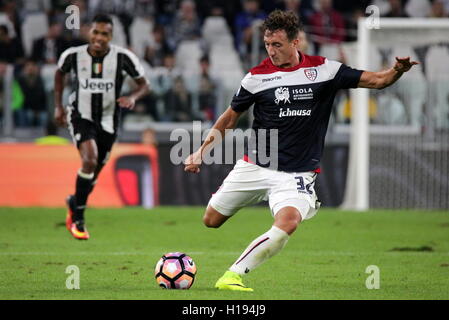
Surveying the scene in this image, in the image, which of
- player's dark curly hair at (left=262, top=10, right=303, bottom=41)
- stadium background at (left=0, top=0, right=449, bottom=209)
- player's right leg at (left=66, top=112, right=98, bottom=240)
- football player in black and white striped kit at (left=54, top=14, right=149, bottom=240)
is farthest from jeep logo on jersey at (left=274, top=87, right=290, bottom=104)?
stadium background at (left=0, top=0, right=449, bottom=209)

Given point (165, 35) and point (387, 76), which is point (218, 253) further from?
point (165, 35)

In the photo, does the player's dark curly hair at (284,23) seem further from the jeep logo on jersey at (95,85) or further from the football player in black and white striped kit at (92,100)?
the jeep logo on jersey at (95,85)

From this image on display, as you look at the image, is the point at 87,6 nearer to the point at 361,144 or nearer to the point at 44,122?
the point at 44,122

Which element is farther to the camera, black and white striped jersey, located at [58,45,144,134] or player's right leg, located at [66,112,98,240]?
black and white striped jersey, located at [58,45,144,134]

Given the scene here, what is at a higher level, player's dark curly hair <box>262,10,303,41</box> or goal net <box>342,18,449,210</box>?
player's dark curly hair <box>262,10,303,41</box>

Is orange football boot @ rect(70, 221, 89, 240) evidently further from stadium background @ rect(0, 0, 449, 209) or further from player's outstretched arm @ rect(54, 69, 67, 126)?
stadium background @ rect(0, 0, 449, 209)

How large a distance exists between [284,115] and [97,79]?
418 cm

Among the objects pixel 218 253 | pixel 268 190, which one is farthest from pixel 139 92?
pixel 268 190

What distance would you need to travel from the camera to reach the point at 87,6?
20469 millimetres

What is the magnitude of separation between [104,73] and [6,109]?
19.6 feet

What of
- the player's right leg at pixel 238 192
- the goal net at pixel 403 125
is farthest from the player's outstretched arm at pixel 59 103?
the goal net at pixel 403 125

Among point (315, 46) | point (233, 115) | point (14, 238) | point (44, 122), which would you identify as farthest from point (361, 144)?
point (233, 115)

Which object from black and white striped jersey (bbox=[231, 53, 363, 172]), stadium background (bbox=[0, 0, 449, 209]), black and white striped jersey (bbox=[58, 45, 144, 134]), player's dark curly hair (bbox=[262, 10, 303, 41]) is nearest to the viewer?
player's dark curly hair (bbox=[262, 10, 303, 41])

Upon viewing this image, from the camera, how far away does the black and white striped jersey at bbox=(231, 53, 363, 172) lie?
7.84m
